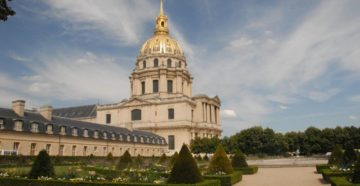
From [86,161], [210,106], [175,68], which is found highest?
[175,68]

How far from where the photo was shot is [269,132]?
60719 mm

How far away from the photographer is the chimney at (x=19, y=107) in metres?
38.9

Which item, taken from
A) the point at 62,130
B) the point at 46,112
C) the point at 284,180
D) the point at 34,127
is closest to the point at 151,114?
the point at 62,130

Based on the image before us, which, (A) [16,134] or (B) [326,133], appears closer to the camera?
(A) [16,134]

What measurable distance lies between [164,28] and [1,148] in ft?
185

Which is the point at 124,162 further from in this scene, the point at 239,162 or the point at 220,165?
the point at 239,162

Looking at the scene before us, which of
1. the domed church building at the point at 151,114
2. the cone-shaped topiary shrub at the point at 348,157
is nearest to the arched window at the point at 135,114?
the domed church building at the point at 151,114

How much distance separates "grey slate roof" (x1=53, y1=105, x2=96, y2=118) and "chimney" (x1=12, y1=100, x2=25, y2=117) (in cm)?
4365

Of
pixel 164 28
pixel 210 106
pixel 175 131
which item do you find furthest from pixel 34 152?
pixel 164 28

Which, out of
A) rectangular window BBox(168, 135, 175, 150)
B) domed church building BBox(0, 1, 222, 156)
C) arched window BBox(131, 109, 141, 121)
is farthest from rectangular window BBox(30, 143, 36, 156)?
arched window BBox(131, 109, 141, 121)

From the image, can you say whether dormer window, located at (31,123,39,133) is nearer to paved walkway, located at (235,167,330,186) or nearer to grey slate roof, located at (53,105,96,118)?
paved walkway, located at (235,167,330,186)

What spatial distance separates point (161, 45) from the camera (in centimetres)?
8112

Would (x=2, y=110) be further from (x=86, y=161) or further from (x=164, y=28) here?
(x=164, y=28)

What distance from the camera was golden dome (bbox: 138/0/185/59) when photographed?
80812mm
